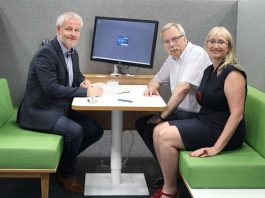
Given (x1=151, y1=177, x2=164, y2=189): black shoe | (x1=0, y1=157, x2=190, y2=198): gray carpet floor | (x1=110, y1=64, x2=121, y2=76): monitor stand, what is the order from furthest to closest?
(x1=110, y1=64, x2=121, y2=76): monitor stand < (x1=151, y1=177, x2=164, y2=189): black shoe < (x1=0, y1=157, x2=190, y2=198): gray carpet floor

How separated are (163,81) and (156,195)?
79 cm

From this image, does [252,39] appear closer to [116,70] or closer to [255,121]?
[255,121]

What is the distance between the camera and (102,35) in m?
2.90

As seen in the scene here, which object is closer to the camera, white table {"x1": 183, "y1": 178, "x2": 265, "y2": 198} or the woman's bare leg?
white table {"x1": 183, "y1": 178, "x2": 265, "y2": 198}

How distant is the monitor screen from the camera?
2.78m

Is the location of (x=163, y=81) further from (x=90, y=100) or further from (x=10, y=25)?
(x=10, y=25)

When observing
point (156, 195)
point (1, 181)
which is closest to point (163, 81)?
point (156, 195)

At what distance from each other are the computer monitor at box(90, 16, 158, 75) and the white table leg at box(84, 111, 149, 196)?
0.54m

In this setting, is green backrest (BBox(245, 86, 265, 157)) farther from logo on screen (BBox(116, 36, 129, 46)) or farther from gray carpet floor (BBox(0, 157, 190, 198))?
logo on screen (BBox(116, 36, 129, 46))

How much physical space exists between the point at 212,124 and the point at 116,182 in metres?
0.77

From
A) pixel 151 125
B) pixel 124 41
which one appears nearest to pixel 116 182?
pixel 151 125

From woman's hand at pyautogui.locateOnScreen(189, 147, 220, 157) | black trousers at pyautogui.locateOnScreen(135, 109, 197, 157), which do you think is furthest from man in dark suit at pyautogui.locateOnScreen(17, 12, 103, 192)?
woman's hand at pyautogui.locateOnScreen(189, 147, 220, 157)

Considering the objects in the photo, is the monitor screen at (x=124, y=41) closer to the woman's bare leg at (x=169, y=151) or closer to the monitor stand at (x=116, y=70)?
the monitor stand at (x=116, y=70)

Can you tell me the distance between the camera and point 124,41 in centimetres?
284
